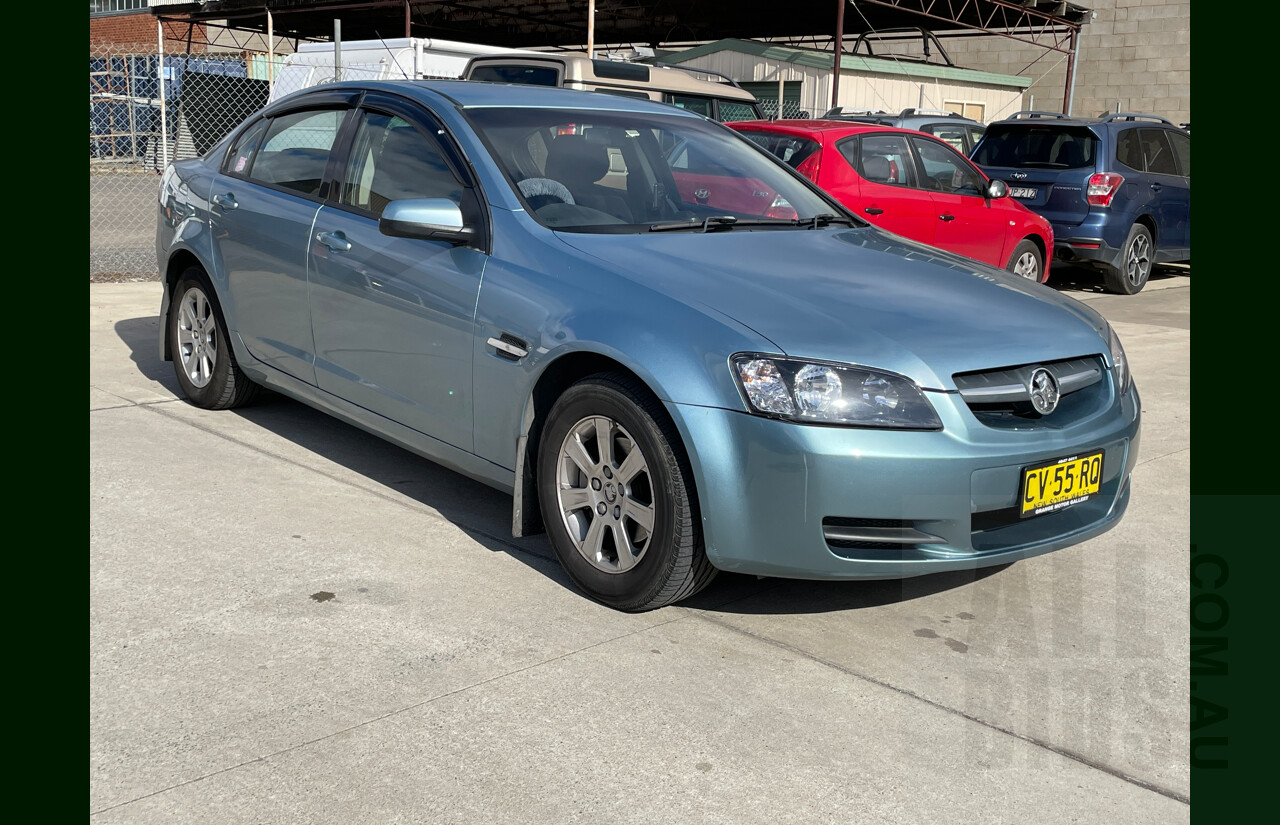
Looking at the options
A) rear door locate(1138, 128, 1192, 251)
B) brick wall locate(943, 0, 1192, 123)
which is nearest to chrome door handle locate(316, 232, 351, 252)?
rear door locate(1138, 128, 1192, 251)

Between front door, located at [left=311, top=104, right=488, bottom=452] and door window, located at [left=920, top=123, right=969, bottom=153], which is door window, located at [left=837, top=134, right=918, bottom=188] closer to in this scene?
door window, located at [left=920, top=123, right=969, bottom=153]

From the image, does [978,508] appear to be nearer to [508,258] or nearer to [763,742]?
[763,742]

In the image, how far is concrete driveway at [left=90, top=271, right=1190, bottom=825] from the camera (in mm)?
2777

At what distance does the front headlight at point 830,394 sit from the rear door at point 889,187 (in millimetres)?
6010

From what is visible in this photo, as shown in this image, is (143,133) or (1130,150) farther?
(143,133)

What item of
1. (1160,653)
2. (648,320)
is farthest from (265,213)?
(1160,653)

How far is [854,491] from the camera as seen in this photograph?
3357 millimetres

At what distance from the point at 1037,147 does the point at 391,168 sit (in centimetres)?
914

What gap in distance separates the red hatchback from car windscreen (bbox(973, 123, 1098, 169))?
1452 mm

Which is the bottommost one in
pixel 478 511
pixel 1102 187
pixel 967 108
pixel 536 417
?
pixel 478 511

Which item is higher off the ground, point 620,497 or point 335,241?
point 335,241

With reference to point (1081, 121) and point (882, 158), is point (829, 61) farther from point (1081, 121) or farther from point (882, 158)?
point (882, 158)

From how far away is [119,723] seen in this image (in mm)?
2979

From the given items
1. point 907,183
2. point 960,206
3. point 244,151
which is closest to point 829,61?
point 960,206
